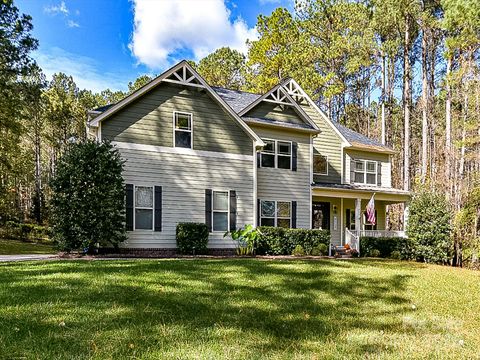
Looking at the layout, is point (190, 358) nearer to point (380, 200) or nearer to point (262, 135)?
point (262, 135)

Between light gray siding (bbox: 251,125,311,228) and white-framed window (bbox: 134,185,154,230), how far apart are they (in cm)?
500

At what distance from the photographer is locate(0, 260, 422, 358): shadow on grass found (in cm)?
407

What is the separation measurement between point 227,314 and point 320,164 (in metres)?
15.6

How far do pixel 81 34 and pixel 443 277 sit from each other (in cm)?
2202

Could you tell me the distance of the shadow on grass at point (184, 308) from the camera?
13.3 feet

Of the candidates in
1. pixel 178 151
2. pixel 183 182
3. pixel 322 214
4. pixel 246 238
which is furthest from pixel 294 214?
pixel 178 151

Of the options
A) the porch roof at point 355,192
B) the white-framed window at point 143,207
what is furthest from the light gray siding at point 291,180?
the white-framed window at point 143,207

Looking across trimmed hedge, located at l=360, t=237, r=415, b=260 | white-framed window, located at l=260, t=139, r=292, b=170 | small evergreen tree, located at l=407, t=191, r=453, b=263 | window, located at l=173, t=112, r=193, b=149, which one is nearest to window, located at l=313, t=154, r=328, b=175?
white-framed window, located at l=260, t=139, r=292, b=170

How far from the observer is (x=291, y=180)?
17344mm

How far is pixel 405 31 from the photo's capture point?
26203mm

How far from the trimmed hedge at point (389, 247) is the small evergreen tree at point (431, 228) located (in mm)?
374

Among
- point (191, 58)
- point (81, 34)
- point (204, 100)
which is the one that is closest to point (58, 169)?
point (204, 100)

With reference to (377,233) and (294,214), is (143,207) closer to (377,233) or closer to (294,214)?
(294,214)

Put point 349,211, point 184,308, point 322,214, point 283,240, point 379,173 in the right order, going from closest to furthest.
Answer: point 184,308
point 283,240
point 322,214
point 349,211
point 379,173
